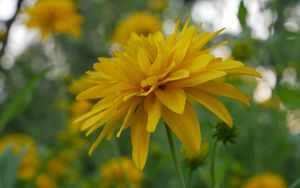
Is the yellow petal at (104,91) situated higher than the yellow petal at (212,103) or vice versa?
the yellow petal at (104,91)

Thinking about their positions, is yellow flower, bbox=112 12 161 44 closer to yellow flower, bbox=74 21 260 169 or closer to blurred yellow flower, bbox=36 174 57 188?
blurred yellow flower, bbox=36 174 57 188

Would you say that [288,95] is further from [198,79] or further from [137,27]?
[137,27]

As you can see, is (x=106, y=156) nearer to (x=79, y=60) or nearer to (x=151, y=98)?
(x=151, y=98)

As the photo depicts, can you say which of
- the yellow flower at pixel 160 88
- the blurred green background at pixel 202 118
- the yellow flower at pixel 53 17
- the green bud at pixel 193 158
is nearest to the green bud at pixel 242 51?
the blurred green background at pixel 202 118

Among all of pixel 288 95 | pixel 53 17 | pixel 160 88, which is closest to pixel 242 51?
pixel 288 95

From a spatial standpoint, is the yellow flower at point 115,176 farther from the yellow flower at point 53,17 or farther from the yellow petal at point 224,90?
the yellow petal at point 224,90

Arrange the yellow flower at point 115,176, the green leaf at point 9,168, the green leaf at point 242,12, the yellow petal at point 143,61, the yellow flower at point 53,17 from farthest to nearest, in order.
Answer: the yellow flower at point 53,17
the yellow flower at point 115,176
the green leaf at point 9,168
the green leaf at point 242,12
the yellow petal at point 143,61
